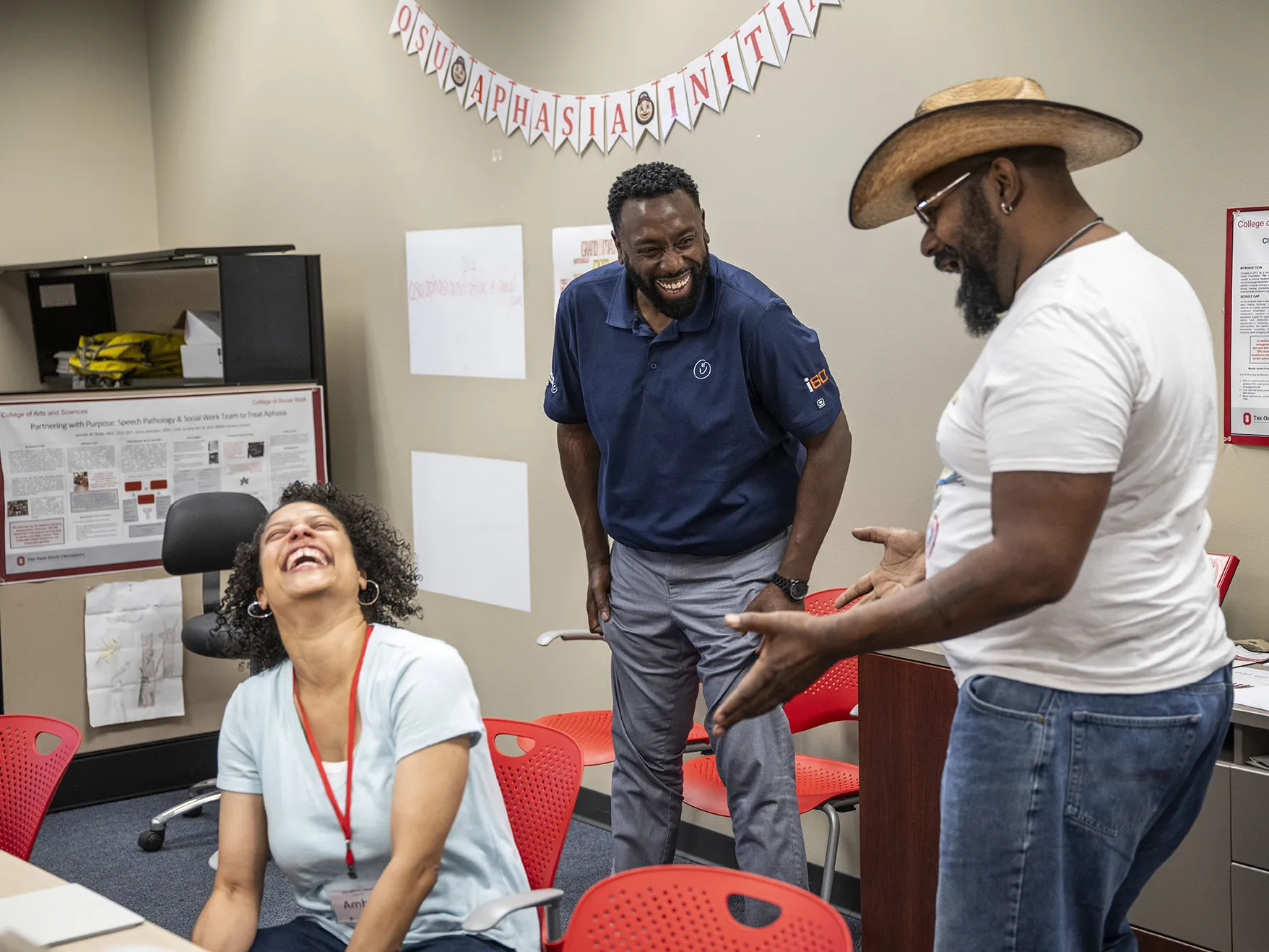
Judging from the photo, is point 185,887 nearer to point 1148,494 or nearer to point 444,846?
point 444,846

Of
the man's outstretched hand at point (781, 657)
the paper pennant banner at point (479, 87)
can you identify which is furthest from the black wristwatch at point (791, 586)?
the paper pennant banner at point (479, 87)

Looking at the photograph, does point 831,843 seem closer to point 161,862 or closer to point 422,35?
point 161,862

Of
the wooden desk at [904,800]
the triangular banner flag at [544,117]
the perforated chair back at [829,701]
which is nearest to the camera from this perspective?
the wooden desk at [904,800]

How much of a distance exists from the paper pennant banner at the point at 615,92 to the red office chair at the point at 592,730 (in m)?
1.38

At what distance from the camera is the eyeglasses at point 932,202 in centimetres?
142

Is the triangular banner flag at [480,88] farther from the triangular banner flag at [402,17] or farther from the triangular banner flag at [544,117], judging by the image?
Answer: the triangular banner flag at [402,17]

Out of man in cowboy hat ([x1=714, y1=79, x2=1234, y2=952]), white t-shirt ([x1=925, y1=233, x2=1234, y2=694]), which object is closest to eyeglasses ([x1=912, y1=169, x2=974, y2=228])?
man in cowboy hat ([x1=714, y1=79, x2=1234, y2=952])

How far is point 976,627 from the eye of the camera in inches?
50.0

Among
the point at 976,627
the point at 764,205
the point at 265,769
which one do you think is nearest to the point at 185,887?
the point at 265,769

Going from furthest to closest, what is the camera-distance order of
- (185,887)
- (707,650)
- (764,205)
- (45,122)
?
(45,122)
(185,887)
(764,205)
(707,650)

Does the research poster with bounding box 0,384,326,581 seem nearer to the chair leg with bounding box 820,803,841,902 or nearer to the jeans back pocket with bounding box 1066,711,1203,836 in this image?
the chair leg with bounding box 820,803,841,902

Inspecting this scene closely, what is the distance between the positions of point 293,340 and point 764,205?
1.89m

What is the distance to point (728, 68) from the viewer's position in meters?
3.18

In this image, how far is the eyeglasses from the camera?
4.65 ft
